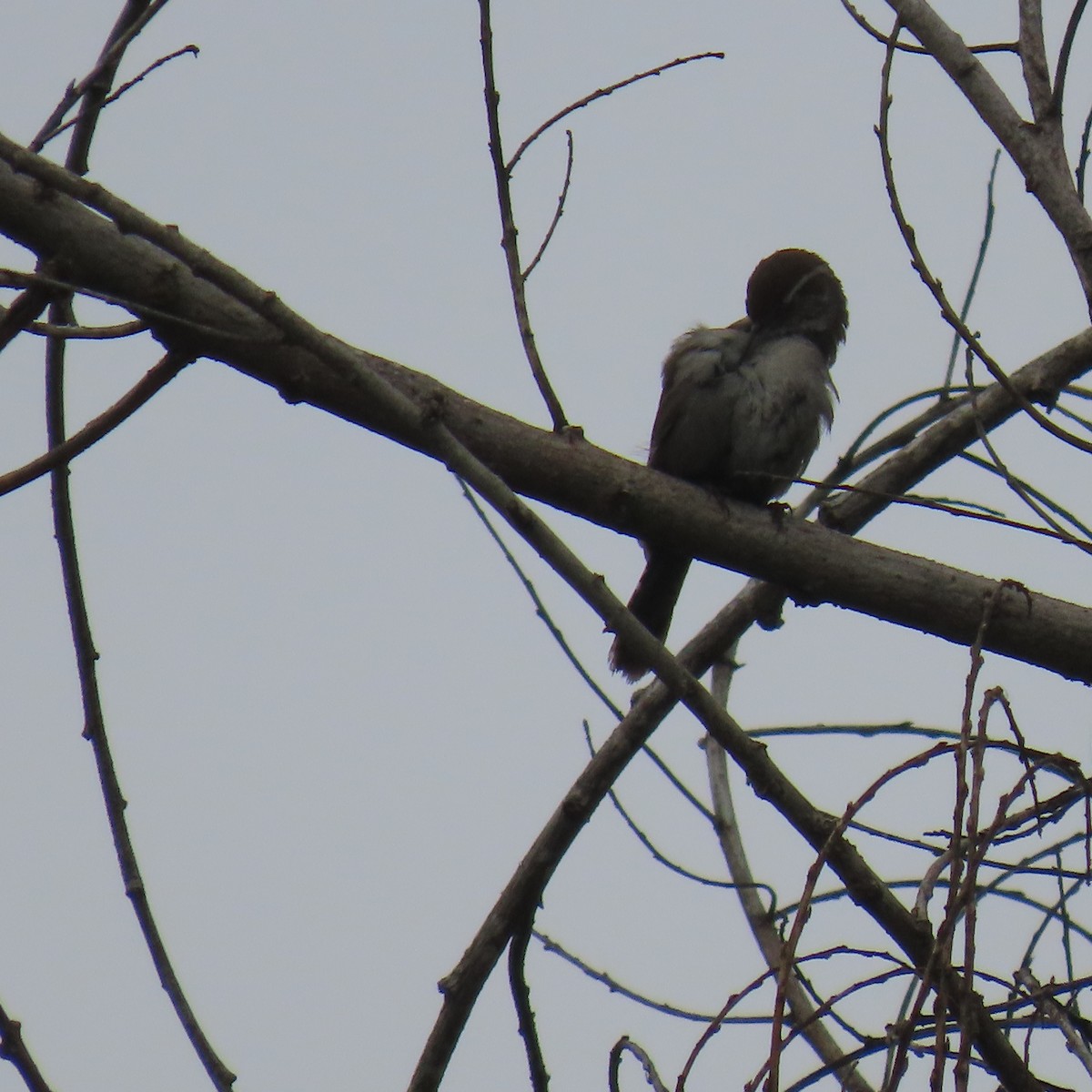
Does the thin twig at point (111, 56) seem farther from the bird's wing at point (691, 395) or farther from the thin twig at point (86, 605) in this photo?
the bird's wing at point (691, 395)

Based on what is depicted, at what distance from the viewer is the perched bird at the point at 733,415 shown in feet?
14.6

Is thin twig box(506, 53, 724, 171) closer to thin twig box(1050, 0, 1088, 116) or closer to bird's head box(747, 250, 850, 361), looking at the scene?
thin twig box(1050, 0, 1088, 116)

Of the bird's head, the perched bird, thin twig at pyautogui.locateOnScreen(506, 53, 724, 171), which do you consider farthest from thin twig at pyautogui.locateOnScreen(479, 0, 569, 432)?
the bird's head

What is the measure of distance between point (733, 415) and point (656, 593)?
59 centimetres

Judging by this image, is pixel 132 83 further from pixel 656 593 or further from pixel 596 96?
pixel 656 593

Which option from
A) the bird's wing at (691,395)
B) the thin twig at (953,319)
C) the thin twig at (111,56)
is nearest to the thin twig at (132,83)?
the thin twig at (111,56)

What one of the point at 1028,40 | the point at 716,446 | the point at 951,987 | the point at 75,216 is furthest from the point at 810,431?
the point at 951,987

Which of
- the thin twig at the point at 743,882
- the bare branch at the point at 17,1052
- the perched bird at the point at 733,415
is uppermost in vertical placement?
the perched bird at the point at 733,415

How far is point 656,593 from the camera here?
458 centimetres

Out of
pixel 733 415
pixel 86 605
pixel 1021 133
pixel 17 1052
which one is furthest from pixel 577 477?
pixel 733 415

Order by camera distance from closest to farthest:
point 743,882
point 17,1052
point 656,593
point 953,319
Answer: point 17,1052, point 953,319, point 743,882, point 656,593

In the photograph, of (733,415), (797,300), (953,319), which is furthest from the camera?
(797,300)

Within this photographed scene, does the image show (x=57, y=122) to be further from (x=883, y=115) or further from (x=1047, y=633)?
(x=1047, y=633)

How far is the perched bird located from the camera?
175 inches
